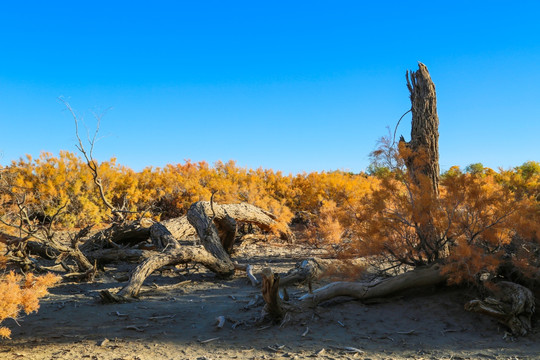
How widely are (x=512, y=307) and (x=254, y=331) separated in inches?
135

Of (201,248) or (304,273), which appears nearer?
(304,273)

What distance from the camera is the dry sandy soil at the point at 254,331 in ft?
16.6

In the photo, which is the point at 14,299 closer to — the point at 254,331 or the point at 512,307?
the point at 254,331

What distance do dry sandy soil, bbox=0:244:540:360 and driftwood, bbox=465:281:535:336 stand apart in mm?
160

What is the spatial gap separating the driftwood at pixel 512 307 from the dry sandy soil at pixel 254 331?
0.53ft

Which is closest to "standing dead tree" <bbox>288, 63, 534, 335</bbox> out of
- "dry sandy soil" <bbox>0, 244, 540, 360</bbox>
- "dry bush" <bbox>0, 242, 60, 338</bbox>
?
"dry sandy soil" <bbox>0, 244, 540, 360</bbox>

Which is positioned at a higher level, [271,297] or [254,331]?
[271,297]

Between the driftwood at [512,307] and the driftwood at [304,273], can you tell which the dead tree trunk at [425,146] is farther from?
the driftwood at [304,273]

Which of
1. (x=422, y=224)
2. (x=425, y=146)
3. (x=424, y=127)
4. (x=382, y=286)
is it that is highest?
(x=424, y=127)

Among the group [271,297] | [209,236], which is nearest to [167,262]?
[209,236]

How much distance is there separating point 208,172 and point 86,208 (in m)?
6.46

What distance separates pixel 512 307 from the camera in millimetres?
5562

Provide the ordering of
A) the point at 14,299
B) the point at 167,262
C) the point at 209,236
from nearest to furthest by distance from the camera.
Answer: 1. the point at 14,299
2. the point at 167,262
3. the point at 209,236

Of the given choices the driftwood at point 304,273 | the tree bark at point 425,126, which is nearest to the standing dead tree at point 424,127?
the tree bark at point 425,126
